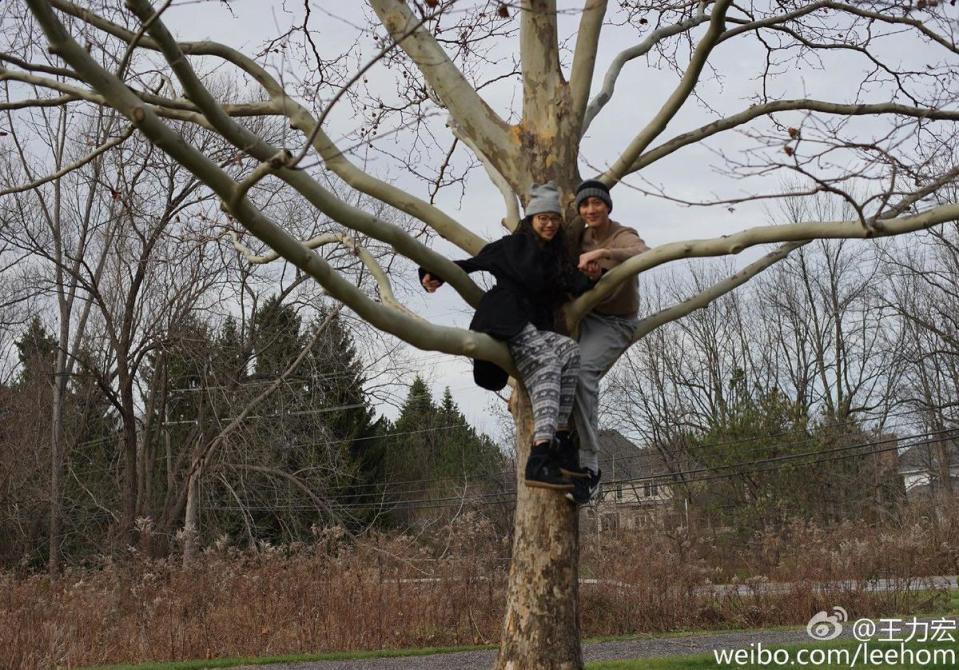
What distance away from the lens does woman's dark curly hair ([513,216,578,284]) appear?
16.3 ft

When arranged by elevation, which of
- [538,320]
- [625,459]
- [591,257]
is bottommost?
[538,320]

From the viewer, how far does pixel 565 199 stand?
5594 mm

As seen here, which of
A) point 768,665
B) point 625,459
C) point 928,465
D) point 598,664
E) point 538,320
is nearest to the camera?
point 538,320

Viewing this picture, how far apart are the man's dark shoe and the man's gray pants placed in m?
0.09

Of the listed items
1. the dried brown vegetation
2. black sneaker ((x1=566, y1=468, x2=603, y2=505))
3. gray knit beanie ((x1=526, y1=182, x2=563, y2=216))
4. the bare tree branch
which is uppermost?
the bare tree branch

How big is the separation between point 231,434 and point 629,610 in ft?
33.6

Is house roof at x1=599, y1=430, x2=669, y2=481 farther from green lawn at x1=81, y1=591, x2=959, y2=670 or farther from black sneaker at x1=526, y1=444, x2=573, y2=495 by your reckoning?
black sneaker at x1=526, y1=444, x2=573, y2=495

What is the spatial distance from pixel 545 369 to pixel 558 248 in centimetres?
79

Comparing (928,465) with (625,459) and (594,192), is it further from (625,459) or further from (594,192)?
(594,192)

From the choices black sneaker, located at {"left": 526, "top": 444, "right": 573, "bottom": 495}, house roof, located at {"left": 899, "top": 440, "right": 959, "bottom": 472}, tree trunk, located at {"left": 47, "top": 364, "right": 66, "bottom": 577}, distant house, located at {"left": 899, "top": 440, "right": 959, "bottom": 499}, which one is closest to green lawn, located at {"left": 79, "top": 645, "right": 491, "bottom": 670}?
black sneaker, located at {"left": 526, "top": 444, "right": 573, "bottom": 495}

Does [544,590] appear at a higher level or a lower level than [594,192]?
lower

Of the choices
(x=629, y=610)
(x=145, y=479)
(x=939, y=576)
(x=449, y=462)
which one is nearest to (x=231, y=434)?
(x=145, y=479)

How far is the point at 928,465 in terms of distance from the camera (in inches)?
1257

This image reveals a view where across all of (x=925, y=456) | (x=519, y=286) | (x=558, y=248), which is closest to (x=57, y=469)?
(x=558, y=248)
